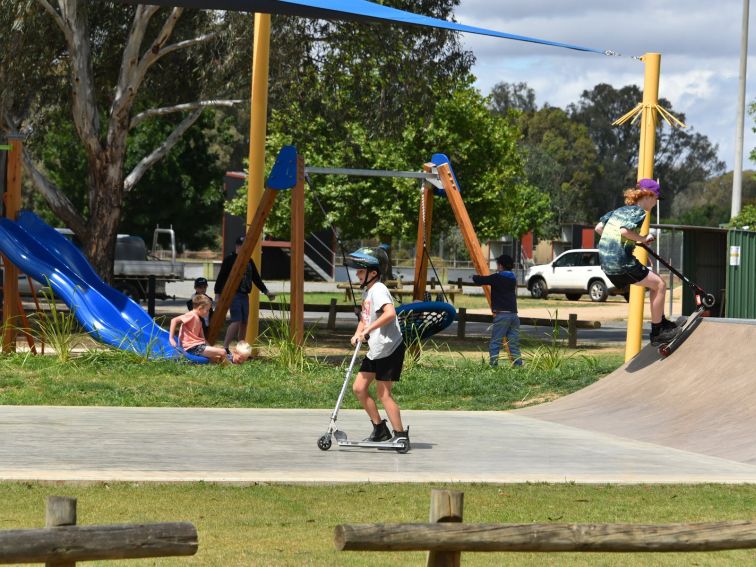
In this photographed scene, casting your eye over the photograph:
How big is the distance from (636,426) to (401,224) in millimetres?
34505

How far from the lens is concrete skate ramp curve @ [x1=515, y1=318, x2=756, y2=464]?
11.9m

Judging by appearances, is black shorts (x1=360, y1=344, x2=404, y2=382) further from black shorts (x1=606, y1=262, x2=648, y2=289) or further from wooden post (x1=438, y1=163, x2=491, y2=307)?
wooden post (x1=438, y1=163, x2=491, y2=307)

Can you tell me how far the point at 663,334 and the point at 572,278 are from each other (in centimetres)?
3339

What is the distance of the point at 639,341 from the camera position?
15414 millimetres

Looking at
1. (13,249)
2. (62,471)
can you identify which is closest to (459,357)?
(13,249)

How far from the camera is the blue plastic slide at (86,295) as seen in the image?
17.1 m

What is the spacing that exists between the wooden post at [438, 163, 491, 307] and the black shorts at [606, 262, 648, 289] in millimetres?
4877

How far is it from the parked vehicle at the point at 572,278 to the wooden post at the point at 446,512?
135ft

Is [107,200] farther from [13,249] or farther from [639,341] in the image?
[639,341]

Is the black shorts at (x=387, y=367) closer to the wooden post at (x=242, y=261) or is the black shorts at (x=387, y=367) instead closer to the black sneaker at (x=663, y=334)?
the black sneaker at (x=663, y=334)

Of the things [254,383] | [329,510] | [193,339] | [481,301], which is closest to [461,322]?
[193,339]

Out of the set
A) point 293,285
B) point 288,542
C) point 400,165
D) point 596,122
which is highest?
point 596,122

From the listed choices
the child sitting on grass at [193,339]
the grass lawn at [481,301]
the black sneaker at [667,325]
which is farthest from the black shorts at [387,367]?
the grass lawn at [481,301]

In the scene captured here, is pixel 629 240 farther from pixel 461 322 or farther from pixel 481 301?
pixel 481 301
